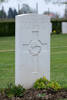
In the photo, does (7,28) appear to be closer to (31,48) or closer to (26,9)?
(26,9)

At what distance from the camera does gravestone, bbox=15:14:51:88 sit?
7035 mm

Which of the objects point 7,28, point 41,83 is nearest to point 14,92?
point 41,83

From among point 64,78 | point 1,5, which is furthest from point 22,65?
point 1,5

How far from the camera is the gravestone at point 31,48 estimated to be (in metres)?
7.04

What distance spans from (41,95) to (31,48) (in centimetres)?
114

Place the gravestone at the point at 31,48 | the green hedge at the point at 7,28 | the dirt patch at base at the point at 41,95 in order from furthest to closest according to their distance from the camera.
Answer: the green hedge at the point at 7,28 < the gravestone at the point at 31,48 < the dirt patch at base at the point at 41,95

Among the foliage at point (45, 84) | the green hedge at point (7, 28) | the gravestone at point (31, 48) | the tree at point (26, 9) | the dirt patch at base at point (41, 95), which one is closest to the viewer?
the dirt patch at base at point (41, 95)

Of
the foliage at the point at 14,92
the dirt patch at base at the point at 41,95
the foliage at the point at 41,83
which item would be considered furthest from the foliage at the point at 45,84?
the foliage at the point at 14,92

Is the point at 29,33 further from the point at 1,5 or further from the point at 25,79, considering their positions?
the point at 1,5

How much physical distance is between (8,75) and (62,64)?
2868mm

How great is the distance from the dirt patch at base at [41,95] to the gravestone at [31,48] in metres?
0.40

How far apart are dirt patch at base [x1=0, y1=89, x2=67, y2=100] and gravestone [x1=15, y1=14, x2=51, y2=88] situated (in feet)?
1.31

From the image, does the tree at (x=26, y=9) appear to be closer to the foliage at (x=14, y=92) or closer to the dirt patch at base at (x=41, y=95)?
the dirt patch at base at (x=41, y=95)

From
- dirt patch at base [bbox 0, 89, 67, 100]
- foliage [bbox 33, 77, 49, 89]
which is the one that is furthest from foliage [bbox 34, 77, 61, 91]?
dirt patch at base [bbox 0, 89, 67, 100]
